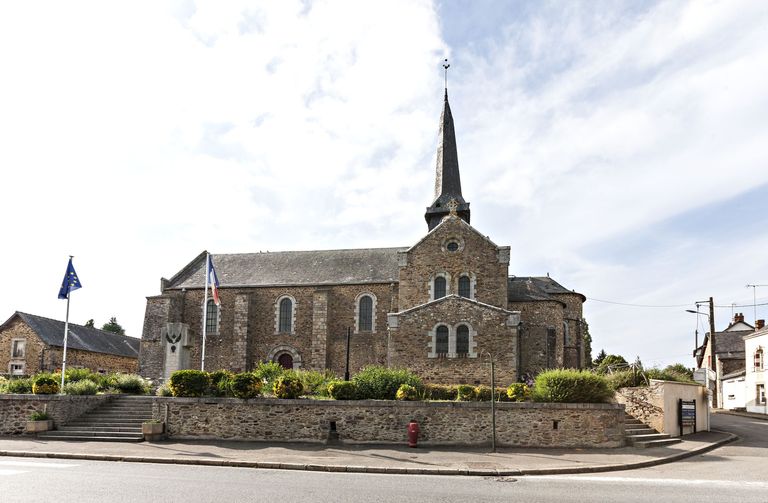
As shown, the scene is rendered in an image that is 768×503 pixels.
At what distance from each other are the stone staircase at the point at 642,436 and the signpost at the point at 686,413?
1423mm

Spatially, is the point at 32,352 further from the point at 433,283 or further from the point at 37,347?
the point at 433,283

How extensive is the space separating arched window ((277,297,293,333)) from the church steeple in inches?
380

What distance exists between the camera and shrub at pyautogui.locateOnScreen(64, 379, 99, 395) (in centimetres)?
2061

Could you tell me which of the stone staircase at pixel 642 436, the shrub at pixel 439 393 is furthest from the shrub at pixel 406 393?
the stone staircase at pixel 642 436

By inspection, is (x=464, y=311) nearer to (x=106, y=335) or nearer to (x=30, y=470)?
(x=30, y=470)

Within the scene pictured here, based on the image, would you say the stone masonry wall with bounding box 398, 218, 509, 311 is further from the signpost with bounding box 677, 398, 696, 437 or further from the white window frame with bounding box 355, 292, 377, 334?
the signpost with bounding box 677, 398, 696, 437

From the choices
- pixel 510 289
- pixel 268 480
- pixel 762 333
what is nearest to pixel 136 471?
pixel 268 480

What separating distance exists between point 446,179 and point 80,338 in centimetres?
2751

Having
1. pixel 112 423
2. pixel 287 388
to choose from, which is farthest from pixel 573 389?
pixel 112 423

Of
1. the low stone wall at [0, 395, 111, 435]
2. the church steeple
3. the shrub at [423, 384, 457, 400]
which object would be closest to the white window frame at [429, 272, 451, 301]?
the church steeple

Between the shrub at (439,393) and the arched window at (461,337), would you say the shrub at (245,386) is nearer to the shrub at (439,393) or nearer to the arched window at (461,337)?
the shrub at (439,393)

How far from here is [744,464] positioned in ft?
49.7

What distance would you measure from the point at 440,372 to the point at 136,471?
53.2ft

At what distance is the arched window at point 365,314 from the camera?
3312 cm
